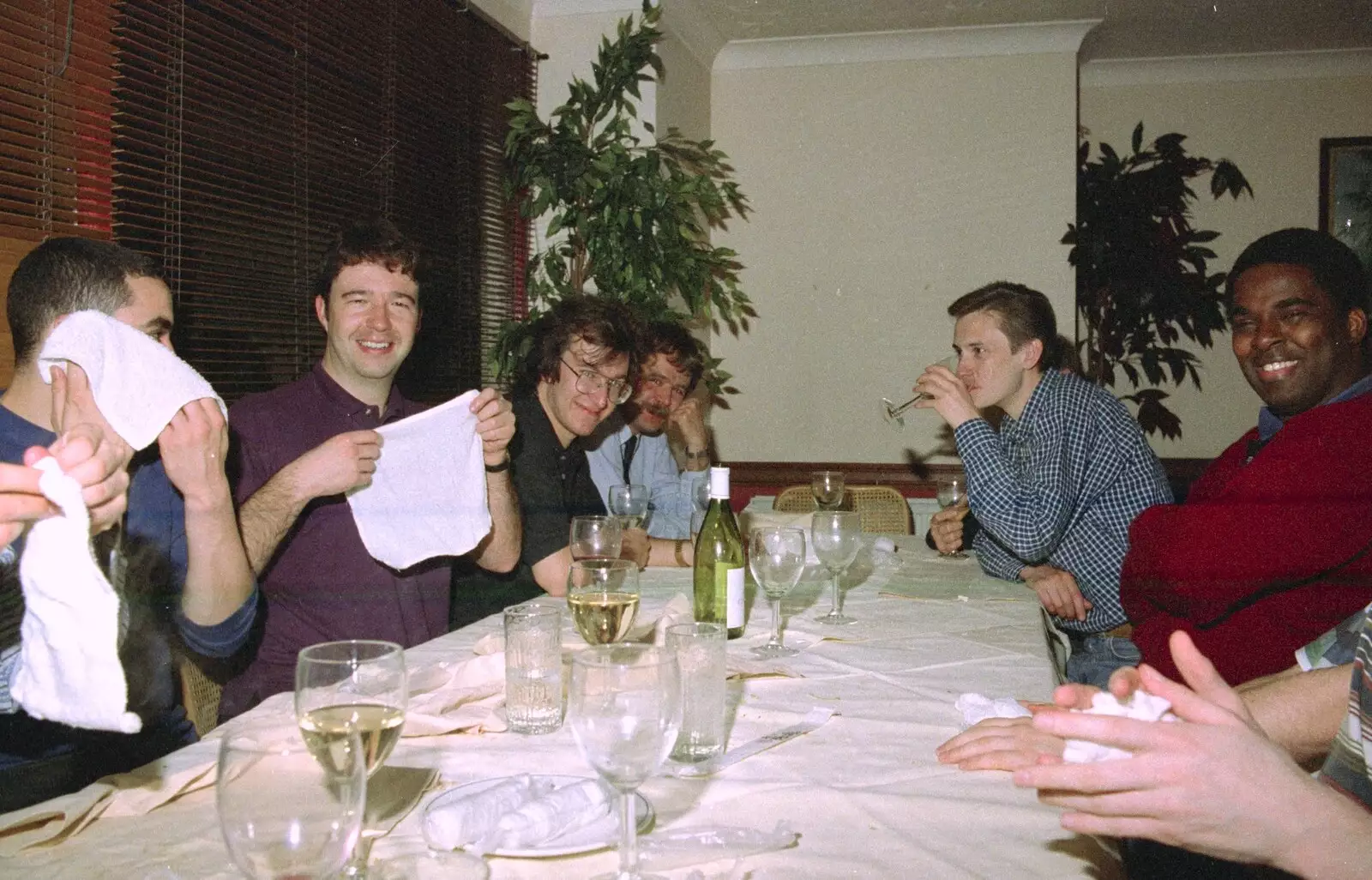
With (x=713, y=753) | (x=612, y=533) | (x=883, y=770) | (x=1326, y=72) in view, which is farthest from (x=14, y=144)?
(x=1326, y=72)

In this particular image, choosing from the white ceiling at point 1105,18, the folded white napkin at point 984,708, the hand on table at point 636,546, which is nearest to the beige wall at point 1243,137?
the white ceiling at point 1105,18

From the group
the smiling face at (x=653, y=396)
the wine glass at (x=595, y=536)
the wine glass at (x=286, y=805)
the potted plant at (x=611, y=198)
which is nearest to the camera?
the wine glass at (x=286, y=805)

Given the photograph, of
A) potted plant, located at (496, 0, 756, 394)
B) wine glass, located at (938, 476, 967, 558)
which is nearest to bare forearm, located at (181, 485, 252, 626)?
wine glass, located at (938, 476, 967, 558)

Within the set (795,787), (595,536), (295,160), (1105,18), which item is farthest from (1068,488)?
(1105,18)

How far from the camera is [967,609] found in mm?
2010

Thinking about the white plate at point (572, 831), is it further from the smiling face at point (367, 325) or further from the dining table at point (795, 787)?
the smiling face at point (367, 325)

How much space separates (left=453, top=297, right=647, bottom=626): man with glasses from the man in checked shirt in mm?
815

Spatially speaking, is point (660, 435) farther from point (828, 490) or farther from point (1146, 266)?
point (1146, 266)

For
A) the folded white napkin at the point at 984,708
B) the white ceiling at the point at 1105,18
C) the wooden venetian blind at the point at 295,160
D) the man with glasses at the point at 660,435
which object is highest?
the white ceiling at the point at 1105,18

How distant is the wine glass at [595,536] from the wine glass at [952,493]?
1282 mm

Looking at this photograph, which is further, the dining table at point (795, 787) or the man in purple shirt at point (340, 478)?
the man in purple shirt at point (340, 478)

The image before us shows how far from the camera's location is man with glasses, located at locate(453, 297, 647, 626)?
2322 mm

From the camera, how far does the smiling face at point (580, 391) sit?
2590 mm

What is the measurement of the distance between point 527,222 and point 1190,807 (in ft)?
12.2
